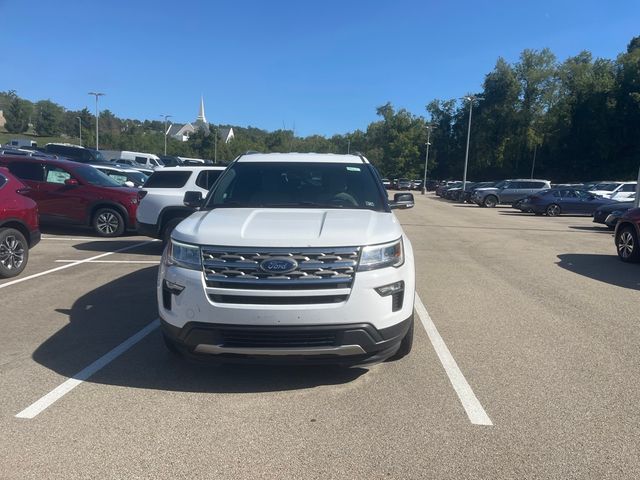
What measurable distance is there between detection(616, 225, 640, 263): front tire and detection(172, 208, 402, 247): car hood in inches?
306

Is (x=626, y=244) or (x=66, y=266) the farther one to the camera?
(x=626, y=244)

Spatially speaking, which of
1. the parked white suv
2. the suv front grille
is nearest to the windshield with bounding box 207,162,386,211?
the suv front grille

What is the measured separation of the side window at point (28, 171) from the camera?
1234 cm

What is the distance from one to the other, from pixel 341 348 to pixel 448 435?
0.93 meters

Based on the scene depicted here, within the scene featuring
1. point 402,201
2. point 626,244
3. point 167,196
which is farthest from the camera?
point 626,244

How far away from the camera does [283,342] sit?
3727 millimetres

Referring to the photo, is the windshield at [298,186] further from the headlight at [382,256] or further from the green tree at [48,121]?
the green tree at [48,121]

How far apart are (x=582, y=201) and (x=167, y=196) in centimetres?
2233

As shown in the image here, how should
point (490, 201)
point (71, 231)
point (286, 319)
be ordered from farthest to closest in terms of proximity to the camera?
point (490, 201), point (71, 231), point (286, 319)

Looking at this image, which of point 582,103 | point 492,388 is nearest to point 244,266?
point 492,388

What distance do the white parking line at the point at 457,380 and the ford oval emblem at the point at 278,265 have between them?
5.40 feet

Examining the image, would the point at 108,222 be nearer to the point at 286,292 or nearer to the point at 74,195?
the point at 74,195

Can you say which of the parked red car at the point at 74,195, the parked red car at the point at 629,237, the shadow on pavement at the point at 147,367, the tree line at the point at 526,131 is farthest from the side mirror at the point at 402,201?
the tree line at the point at 526,131

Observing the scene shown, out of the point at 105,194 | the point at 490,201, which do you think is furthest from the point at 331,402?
the point at 490,201
